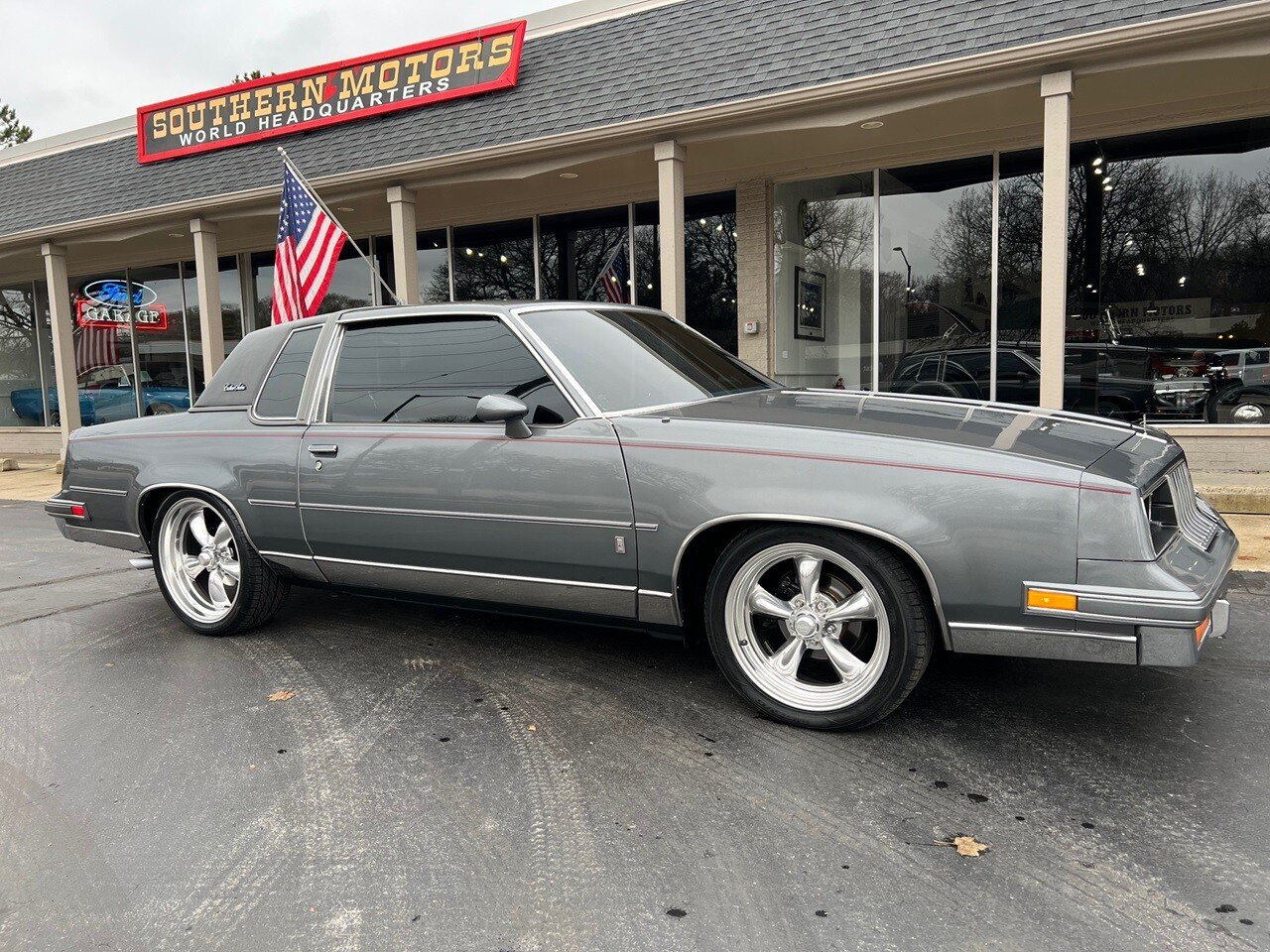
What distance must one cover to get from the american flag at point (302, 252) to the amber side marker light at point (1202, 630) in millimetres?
7695

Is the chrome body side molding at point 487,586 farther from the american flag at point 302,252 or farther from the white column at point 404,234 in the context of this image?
the white column at point 404,234

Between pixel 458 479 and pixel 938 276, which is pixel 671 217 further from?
pixel 458 479

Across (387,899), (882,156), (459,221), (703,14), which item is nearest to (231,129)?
(459,221)

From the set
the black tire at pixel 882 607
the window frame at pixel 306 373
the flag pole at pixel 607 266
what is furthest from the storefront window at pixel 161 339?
the black tire at pixel 882 607

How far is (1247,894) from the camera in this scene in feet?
7.39

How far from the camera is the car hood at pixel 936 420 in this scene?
308 cm

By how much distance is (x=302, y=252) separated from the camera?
28.9ft

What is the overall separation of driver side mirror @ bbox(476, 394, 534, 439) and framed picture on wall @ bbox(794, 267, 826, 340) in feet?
26.2

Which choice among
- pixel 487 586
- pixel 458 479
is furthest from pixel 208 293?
pixel 487 586

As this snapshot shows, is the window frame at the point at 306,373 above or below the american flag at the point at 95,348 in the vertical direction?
below

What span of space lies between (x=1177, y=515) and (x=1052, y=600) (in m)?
0.81

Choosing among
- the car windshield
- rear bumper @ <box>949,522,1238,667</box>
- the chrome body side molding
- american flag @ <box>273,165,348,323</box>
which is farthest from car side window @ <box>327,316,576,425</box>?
american flag @ <box>273,165,348,323</box>

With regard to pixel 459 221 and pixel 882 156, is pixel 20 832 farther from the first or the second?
pixel 459 221

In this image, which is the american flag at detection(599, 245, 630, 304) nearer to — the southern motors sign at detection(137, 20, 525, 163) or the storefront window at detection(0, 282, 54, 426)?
the southern motors sign at detection(137, 20, 525, 163)
